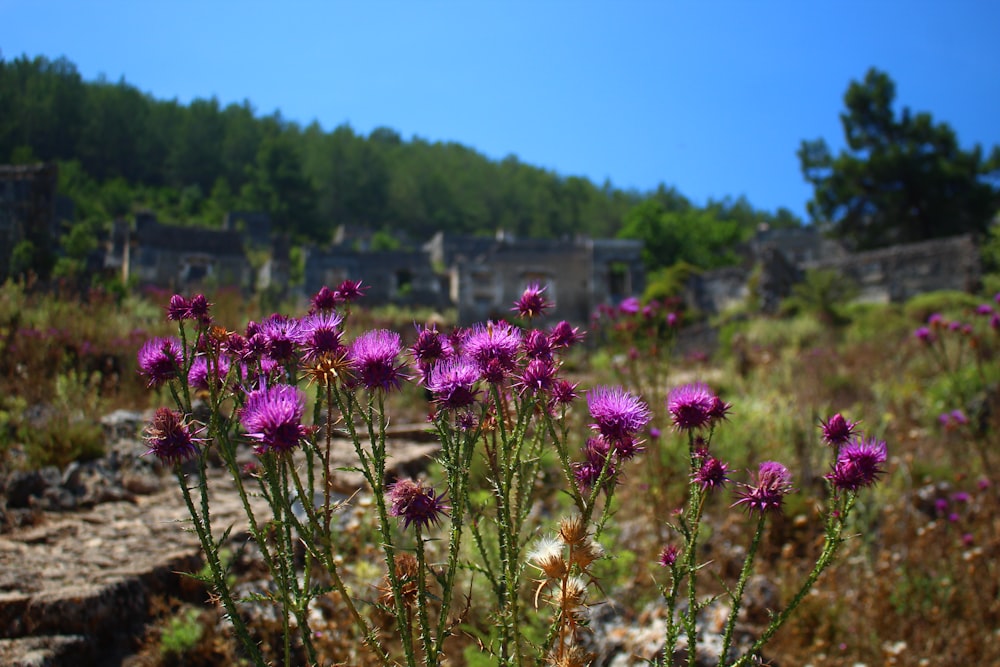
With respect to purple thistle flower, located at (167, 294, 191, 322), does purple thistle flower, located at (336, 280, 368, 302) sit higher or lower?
higher

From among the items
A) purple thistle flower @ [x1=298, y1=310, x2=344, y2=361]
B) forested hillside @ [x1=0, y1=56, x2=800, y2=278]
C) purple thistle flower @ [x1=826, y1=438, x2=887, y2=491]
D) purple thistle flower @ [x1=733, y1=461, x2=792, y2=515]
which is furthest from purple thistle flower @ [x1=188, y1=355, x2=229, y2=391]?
forested hillside @ [x1=0, y1=56, x2=800, y2=278]

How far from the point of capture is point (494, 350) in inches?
60.2

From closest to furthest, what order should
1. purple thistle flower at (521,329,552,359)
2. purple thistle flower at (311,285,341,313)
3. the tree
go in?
purple thistle flower at (521,329,552,359) → purple thistle flower at (311,285,341,313) → the tree

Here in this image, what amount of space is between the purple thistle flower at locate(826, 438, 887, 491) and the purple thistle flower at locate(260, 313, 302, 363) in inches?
47.5

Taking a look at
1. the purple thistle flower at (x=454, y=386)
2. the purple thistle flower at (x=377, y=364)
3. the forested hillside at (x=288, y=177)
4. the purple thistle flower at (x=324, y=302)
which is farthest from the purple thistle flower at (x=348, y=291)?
the forested hillside at (x=288, y=177)

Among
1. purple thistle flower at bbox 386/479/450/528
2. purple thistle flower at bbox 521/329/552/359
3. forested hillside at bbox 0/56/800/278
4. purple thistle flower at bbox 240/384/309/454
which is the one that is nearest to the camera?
purple thistle flower at bbox 240/384/309/454

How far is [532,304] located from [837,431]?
2.64 ft

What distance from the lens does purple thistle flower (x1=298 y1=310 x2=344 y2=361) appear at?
1.44 meters

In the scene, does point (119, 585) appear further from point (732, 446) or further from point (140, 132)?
point (140, 132)

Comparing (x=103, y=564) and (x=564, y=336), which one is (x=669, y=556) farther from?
(x=103, y=564)

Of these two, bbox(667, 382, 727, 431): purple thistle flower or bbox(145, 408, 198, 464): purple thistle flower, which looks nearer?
bbox(145, 408, 198, 464): purple thistle flower

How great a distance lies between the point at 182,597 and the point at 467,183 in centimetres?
5809

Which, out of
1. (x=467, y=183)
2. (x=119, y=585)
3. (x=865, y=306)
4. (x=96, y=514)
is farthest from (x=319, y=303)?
(x=467, y=183)

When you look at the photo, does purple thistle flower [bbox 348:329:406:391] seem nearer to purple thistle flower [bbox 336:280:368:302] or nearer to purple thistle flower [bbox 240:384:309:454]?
purple thistle flower [bbox 240:384:309:454]
